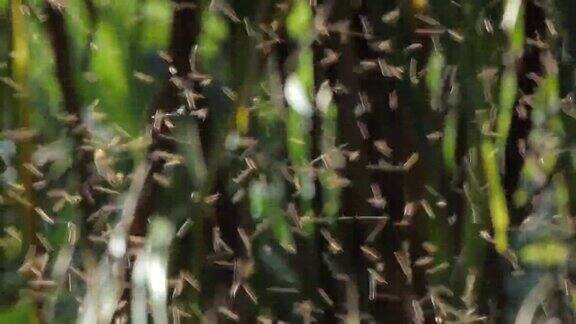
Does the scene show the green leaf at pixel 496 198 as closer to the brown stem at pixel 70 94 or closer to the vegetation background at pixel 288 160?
the vegetation background at pixel 288 160

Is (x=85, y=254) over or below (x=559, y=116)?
below

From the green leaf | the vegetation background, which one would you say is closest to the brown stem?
the vegetation background

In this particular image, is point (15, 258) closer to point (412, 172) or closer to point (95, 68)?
point (95, 68)

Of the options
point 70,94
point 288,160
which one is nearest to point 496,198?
point 288,160

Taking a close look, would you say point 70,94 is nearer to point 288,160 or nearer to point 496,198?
point 288,160

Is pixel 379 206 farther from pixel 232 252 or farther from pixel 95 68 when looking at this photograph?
pixel 95 68

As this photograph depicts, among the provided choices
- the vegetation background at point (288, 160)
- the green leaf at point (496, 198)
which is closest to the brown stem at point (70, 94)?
the vegetation background at point (288, 160)

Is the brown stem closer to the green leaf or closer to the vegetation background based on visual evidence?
the vegetation background

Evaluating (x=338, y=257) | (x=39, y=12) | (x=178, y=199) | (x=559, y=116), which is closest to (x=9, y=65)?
(x=39, y=12)
